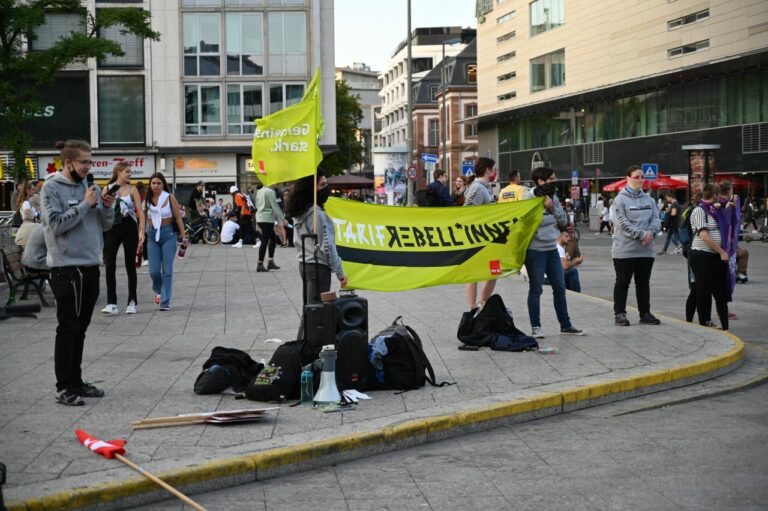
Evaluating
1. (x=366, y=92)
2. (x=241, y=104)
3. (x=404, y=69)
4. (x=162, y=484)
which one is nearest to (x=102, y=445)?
(x=162, y=484)

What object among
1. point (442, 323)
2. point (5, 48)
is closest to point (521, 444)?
point (442, 323)

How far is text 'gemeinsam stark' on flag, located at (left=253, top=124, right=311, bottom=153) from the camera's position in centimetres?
930

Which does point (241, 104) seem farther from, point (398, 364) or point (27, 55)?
point (398, 364)

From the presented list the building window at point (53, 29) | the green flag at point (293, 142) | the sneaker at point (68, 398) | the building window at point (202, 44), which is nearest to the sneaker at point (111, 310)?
the green flag at point (293, 142)

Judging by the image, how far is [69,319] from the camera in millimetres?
8031

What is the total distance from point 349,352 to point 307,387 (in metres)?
0.51

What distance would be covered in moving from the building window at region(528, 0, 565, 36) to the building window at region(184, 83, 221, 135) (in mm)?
24887

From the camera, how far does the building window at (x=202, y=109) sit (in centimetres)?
5736

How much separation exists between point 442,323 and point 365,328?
403 cm

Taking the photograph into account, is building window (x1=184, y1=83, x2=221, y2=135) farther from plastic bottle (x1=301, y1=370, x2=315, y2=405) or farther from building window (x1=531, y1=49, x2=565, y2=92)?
plastic bottle (x1=301, y1=370, x2=315, y2=405)

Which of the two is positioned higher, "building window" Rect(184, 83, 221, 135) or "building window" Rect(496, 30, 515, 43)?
"building window" Rect(496, 30, 515, 43)

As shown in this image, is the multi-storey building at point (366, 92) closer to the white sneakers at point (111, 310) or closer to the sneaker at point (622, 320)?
the white sneakers at point (111, 310)

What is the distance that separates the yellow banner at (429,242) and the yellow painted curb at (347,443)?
253 centimetres

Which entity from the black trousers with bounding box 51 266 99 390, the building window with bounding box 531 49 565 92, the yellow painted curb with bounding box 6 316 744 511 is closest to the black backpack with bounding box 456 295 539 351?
the yellow painted curb with bounding box 6 316 744 511
